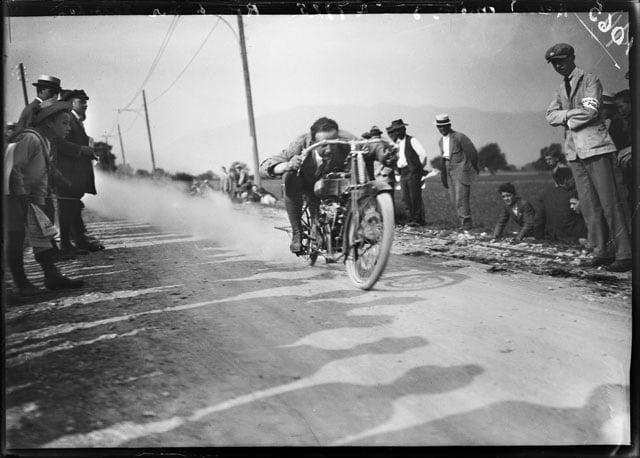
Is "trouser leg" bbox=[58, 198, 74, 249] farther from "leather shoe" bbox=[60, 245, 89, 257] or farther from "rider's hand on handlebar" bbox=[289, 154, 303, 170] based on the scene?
"rider's hand on handlebar" bbox=[289, 154, 303, 170]

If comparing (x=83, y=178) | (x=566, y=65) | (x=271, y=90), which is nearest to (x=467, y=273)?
(x=566, y=65)

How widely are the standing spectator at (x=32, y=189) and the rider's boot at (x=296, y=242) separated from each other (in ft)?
3.83

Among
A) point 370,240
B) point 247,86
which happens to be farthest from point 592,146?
point 247,86

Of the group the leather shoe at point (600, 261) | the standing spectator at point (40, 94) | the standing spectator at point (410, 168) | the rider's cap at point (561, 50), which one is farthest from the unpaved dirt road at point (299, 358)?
the rider's cap at point (561, 50)

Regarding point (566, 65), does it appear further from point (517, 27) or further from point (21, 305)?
point (21, 305)

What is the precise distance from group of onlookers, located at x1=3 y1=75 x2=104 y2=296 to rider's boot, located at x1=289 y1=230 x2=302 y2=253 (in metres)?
1.09

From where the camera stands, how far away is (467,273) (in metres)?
3.02

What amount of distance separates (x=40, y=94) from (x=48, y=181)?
47 cm

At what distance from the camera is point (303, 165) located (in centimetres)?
308

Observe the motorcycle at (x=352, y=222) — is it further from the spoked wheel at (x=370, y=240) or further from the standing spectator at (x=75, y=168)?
the standing spectator at (x=75, y=168)

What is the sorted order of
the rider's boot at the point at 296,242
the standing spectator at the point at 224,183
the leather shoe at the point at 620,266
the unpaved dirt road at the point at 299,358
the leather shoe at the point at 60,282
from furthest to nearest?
the rider's boot at the point at 296,242 → the standing spectator at the point at 224,183 → the leather shoe at the point at 620,266 → the leather shoe at the point at 60,282 → the unpaved dirt road at the point at 299,358

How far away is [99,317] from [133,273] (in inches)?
12.7

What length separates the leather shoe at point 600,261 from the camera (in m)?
2.76

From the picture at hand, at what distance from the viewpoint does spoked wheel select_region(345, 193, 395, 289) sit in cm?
277
